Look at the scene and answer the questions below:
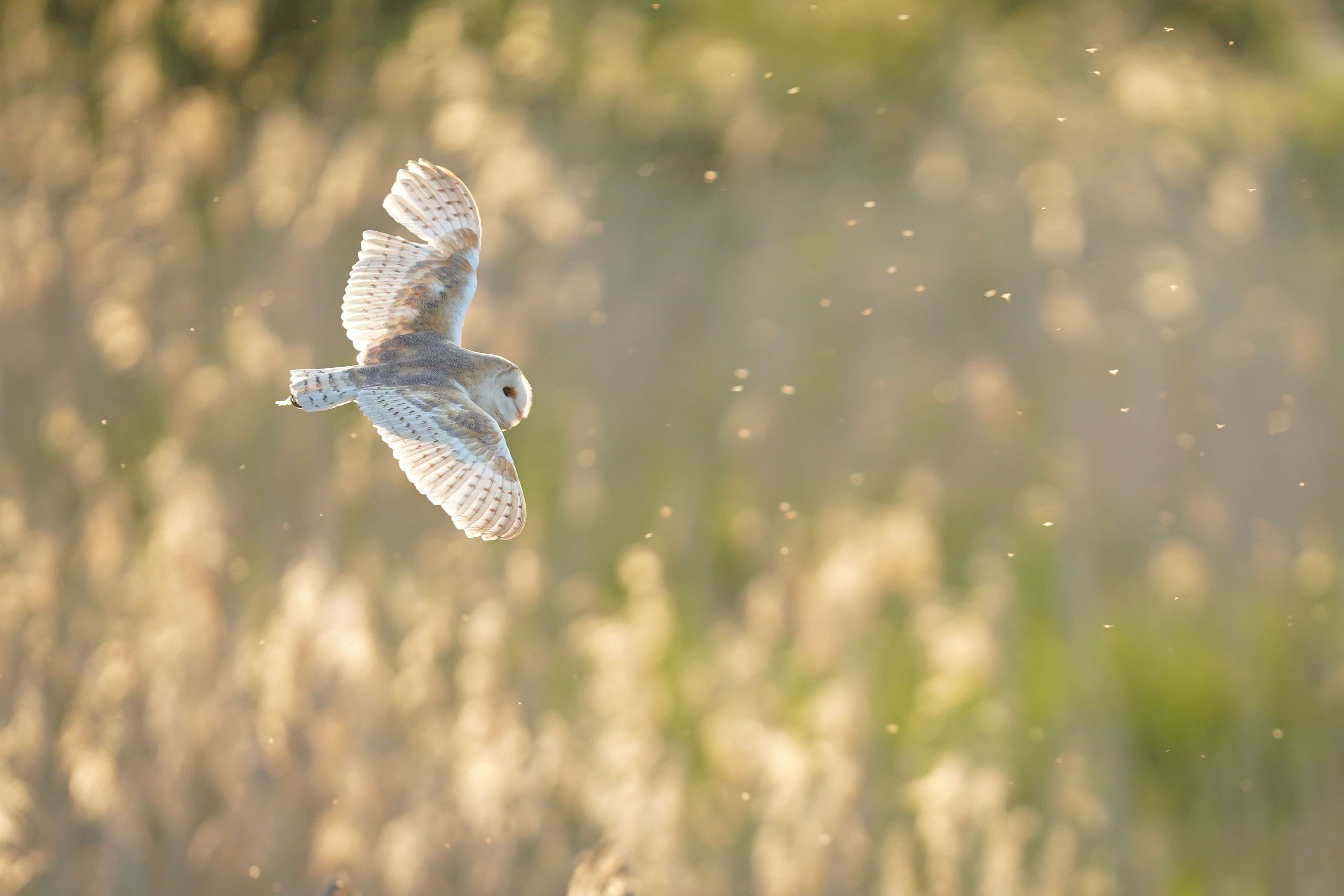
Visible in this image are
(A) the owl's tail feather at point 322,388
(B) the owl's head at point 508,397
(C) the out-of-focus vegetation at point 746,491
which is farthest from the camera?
(C) the out-of-focus vegetation at point 746,491

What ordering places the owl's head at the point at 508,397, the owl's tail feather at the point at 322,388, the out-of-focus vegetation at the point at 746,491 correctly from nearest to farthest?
the owl's tail feather at the point at 322,388 < the owl's head at the point at 508,397 < the out-of-focus vegetation at the point at 746,491

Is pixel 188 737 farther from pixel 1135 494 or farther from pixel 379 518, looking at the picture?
pixel 1135 494

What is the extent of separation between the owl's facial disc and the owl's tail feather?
11cm

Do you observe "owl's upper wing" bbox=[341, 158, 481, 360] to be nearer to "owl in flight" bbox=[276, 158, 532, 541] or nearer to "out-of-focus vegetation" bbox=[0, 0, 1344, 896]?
"owl in flight" bbox=[276, 158, 532, 541]

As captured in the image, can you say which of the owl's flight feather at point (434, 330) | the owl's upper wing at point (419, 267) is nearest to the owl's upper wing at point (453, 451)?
the owl's flight feather at point (434, 330)

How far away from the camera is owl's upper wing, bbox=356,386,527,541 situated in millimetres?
909

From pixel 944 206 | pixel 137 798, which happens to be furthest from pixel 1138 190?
pixel 137 798

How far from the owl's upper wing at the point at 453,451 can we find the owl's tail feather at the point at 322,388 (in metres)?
0.02

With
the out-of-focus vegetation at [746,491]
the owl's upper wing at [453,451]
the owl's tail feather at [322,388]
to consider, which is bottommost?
the out-of-focus vegetation at [746,491]

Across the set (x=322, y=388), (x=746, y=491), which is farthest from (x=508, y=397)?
(x=746, y=491)

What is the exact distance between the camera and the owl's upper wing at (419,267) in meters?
1.03

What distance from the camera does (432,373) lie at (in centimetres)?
94

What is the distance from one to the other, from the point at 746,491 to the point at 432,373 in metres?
1.16

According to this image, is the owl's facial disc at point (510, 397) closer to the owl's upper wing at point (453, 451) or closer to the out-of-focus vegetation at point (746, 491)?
the owl's upper wing at point (453, 451)
